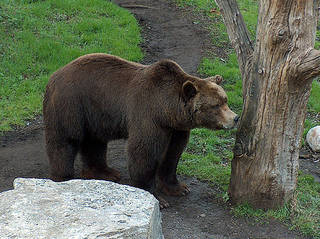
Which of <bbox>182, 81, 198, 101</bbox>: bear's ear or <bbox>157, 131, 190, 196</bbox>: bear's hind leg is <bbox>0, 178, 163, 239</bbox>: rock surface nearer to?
<bbox>182, 81, 198, 101</bbox>: bear's ear

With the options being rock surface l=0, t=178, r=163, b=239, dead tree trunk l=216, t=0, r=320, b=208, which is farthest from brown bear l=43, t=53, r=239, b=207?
rock surface l=0, t=178, r=163, b=239

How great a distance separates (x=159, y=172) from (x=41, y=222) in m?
2.79

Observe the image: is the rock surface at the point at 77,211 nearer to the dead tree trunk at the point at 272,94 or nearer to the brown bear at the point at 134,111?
the brown bear at the point at 134,111

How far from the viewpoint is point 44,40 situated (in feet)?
37.3


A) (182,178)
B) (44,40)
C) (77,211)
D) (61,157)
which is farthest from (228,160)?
(44,40)

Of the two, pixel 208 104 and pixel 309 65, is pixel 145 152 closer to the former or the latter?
pixel 208 104

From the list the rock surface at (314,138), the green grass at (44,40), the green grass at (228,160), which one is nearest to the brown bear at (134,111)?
the green grass at (228,160)

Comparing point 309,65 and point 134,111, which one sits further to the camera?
point 134,111

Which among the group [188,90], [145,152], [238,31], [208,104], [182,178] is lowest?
[182,178]

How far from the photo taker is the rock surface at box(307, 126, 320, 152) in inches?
341

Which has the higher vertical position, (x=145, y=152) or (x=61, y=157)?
(x=145, y=152)

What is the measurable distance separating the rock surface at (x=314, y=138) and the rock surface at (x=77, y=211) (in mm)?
4389

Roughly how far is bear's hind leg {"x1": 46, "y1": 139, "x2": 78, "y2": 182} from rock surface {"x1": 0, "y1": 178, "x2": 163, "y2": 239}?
169 cm

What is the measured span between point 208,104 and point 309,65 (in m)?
1.18
